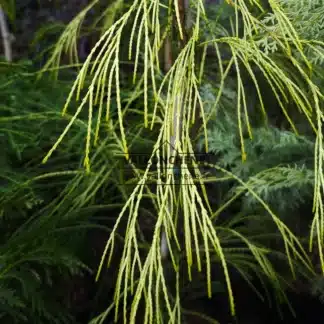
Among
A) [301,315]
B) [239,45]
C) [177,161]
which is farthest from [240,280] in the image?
[239,45]

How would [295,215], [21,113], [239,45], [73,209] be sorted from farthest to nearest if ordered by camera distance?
1. [21,113]
2. [295,215]
3. [73,209]
4. [239,45]

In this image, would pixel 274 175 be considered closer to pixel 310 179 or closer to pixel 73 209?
pixel 310 179

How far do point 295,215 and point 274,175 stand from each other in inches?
11.4

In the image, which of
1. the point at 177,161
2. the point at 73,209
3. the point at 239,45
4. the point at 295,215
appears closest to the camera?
the point at 239,45

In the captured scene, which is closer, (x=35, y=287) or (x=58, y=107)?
(x=35, y=287)

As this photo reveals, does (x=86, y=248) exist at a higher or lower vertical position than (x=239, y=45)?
lower

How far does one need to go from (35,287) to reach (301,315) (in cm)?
78

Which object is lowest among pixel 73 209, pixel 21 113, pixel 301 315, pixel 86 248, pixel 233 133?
pixel 301 315

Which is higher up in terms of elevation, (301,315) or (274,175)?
(274,175)

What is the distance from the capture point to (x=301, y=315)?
1.49 metres

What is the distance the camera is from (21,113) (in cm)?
172

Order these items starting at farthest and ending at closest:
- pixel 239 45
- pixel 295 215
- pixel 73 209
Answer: pixel 295 215, pixel 73 209, pixel 239 45

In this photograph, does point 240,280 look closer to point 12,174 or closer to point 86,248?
point 86,248

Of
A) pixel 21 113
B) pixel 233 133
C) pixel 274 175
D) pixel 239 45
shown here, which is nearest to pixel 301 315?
pixel 274 175
